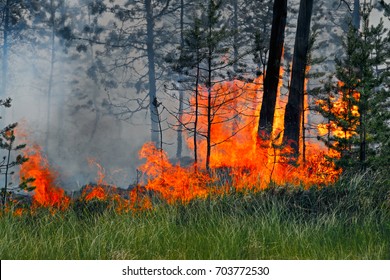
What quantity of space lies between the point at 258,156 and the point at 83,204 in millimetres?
4850

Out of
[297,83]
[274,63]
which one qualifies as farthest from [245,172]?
[274,63]

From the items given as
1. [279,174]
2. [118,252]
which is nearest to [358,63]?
[279,174]

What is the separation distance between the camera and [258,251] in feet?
20.9

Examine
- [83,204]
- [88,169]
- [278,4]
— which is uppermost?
[278,4]

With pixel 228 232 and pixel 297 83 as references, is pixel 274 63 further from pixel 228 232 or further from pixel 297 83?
pixel 228 232

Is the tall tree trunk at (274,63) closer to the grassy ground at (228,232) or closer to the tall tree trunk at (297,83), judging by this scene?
the tall tree trunk at (297,83)

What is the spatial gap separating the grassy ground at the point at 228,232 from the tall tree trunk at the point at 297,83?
19.6 feet

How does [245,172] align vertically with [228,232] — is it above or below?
below

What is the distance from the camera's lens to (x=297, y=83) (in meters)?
14.8

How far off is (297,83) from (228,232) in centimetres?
865

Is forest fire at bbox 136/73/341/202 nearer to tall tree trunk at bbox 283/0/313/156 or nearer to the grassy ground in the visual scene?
tall tree trunk at bbox 283/0/313/156

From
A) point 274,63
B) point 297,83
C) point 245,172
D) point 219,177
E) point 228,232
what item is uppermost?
point 274,63

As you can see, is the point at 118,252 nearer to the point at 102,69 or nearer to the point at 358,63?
the point at 358,63

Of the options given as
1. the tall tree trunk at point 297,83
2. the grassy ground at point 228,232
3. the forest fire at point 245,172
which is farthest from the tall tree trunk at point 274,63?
the grassy ground at point 228,232
